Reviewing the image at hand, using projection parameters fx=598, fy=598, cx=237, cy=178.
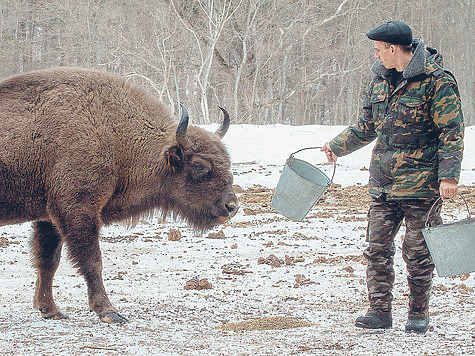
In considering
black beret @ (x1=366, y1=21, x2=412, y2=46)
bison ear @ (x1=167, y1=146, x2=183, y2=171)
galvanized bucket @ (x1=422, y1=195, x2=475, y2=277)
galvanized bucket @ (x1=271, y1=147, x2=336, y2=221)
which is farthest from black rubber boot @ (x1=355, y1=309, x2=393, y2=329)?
bison ear @ (x1=167, y1=146, x2=183, y2=171)

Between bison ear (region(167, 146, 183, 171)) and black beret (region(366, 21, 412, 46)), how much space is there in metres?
1.87

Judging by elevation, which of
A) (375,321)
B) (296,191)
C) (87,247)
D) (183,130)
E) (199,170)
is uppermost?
(183,130)

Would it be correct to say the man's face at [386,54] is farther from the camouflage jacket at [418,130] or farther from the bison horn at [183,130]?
the bison horn at [183,130]

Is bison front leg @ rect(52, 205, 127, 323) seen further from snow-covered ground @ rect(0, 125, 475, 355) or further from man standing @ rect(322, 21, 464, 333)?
man standing @ rect(322, 21, 464, 333)

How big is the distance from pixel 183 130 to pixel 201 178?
0.45 m

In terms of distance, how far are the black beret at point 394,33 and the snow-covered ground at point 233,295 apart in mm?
1916

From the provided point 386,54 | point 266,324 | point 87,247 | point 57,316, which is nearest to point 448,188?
point 386,54

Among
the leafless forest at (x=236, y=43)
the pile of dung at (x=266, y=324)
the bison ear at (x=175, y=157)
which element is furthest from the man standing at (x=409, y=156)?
the leafless forest at (x=236, y=43)

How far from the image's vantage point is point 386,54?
4000 mm

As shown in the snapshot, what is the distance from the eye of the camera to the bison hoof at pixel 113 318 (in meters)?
Answer: 4.40

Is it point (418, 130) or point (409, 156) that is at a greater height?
point (418, 130)

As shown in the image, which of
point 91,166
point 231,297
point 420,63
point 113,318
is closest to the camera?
point 420,63

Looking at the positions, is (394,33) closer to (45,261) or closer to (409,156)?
(409,156)

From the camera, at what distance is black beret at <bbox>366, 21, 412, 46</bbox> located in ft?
12.8
